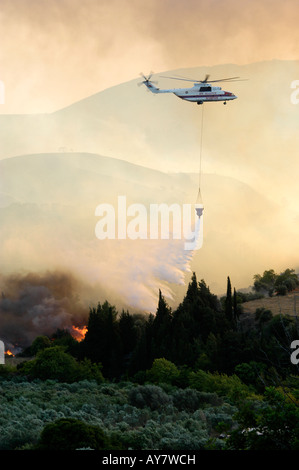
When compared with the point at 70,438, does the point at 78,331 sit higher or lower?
lower

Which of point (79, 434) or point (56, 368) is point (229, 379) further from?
point (79, 434)

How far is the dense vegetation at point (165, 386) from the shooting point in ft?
75.3

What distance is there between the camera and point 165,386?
43125 millimetres

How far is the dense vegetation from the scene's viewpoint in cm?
2294

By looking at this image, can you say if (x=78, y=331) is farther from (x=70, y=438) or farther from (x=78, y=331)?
(x=70, y=438)

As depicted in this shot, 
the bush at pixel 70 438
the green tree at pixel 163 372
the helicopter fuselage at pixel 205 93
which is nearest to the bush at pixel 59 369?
the green tree at pixel 163 372

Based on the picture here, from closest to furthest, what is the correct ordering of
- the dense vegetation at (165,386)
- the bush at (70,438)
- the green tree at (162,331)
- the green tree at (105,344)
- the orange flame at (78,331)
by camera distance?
the bush at (70,438), the dense vegetation at (165,386), the green tree at (162,331), the green tree at (105,344), the orange flame at (78,331)

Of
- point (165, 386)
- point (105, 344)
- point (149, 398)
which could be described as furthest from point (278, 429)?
point (105, 344)

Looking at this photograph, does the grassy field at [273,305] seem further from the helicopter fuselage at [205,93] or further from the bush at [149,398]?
the bush at [149,398]

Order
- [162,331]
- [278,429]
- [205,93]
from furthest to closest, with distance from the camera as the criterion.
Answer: [205,93], [162,331], [278,429]

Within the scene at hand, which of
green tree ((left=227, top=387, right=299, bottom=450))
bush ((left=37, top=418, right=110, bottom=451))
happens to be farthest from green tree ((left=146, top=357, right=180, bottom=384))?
green tree ((left=227, top=387, right=299, bottom=450))

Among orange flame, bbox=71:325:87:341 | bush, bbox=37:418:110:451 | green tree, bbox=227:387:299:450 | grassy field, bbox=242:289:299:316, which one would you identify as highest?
grassy field, bbox=242:289:299:316

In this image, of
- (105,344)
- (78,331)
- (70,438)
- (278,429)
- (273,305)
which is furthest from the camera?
A: (78,331)

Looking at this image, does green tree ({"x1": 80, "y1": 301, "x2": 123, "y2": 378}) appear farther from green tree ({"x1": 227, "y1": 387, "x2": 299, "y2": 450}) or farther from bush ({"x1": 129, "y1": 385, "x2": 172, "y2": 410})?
green tree ({"x1": 227, "y1": 387, "x2": 299, "y2": 450})
